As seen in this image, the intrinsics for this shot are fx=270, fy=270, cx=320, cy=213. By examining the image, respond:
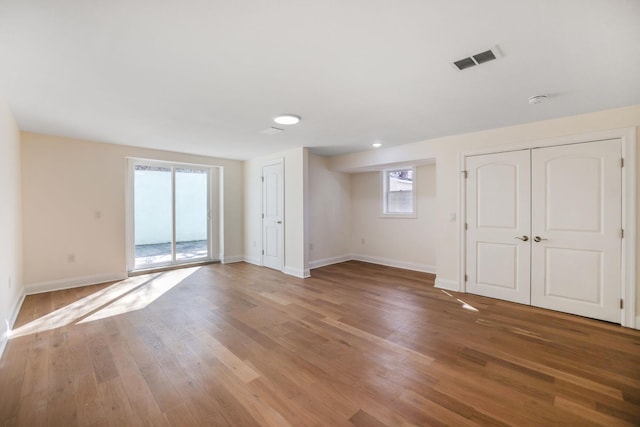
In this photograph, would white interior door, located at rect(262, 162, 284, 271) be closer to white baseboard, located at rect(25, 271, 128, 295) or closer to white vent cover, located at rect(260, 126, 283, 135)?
white vent cover, located at rect(260, 126, 283, 135)

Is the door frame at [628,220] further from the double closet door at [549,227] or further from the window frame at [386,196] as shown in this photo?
the window frame at [386,196]

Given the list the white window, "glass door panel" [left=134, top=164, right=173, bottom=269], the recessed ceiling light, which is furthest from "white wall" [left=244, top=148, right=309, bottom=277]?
the white window

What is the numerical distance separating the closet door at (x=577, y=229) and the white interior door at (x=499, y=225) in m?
0.11

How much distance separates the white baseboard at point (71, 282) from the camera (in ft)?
13.1

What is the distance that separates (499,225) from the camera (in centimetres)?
374

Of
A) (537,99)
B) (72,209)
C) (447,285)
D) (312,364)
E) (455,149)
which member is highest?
(537,99)

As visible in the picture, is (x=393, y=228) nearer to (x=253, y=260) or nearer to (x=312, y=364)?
(x=253, y=260)

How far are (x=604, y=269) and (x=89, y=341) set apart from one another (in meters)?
5.46

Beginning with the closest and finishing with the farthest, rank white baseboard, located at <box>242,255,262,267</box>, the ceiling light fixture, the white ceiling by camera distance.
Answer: the white ceiling, the ceiling light fixture, white baseboard, located at <box>242,255,262,267</box>

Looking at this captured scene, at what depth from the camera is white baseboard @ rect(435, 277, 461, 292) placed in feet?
13.4

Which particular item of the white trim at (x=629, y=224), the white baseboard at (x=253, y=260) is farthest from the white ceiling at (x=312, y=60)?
the white baseboard at (x=253, y=260)

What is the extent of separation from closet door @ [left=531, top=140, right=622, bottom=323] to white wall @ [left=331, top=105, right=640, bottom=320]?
0.63ft

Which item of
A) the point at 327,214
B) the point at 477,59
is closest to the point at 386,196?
the point at 327,214

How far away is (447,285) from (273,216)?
3449 mm
